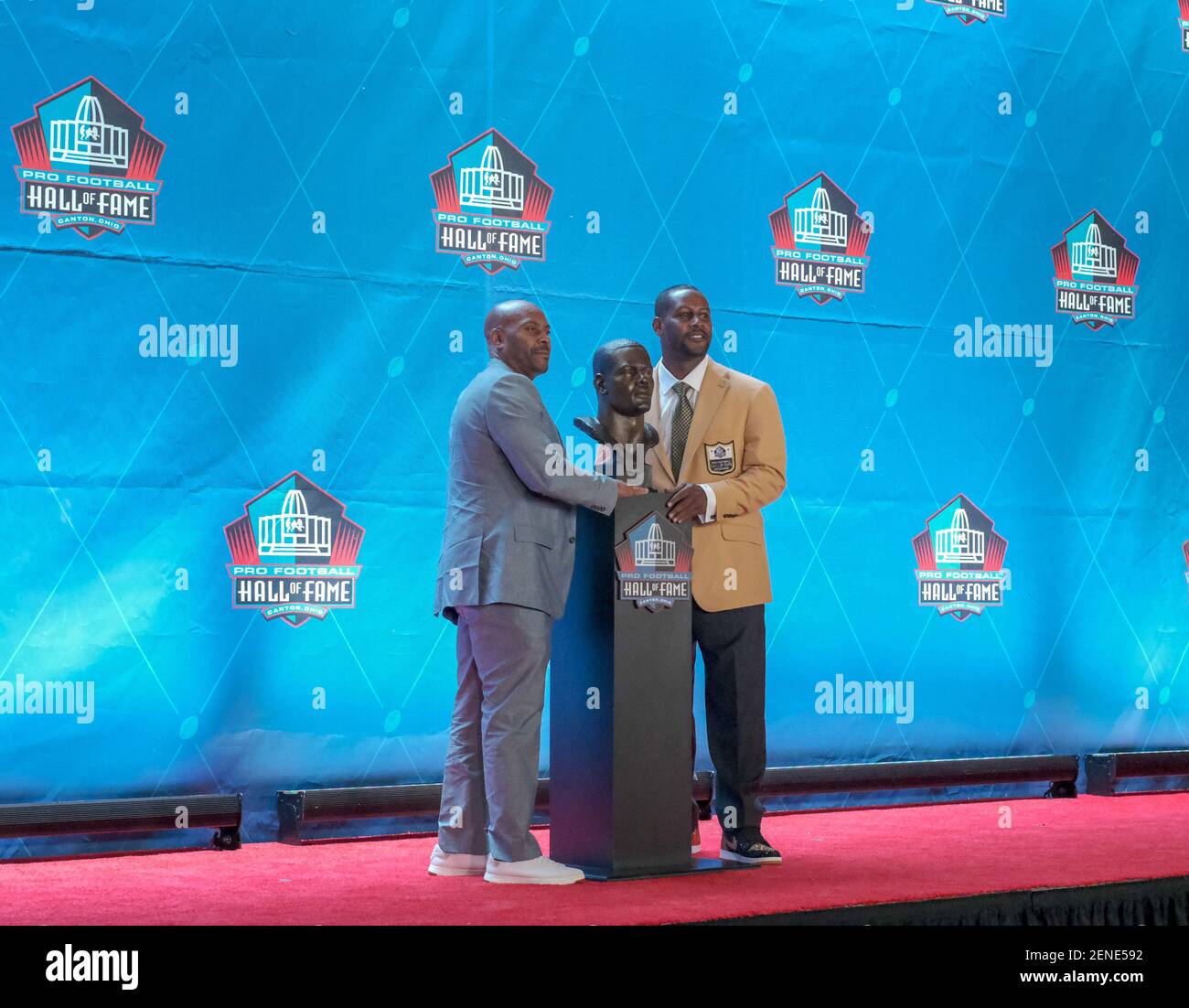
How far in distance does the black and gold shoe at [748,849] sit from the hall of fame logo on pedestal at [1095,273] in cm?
327

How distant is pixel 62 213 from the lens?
4.39 meters

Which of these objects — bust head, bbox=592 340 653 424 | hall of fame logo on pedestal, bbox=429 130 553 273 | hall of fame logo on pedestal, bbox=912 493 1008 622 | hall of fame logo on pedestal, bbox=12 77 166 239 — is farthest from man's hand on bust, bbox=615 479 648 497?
hall of fame logo on pedestal, bbox=912 493 1008 622

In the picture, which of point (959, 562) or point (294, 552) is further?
point (959, 562)

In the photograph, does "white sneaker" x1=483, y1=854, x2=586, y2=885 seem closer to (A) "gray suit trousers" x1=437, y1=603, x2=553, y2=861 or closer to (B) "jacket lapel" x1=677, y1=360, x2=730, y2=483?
(A) "gray suit trousers" x1=437, y1=603, x2=553, y2=861

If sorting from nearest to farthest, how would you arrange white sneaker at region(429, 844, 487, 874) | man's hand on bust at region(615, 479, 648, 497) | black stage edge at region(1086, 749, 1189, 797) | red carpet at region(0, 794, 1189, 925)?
red carpet at region(0, 794, 1189, 925) → man's hand on bust at region(615, 479, 648, 497) → white sneaker at region(429, 844, 487, 874) → black stage edge at region(1086, 749, 1189, 797)

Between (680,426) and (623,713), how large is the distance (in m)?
0.96

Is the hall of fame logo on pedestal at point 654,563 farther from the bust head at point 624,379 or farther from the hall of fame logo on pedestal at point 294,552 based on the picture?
the hall of fame logo on pedestal at point 294,552

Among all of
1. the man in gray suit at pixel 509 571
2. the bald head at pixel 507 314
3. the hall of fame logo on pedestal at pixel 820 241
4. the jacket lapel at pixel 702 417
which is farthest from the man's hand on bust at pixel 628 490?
the hall of fame logo on pedestal at pixel 820 241

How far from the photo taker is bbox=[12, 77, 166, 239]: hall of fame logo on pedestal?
14.3ft

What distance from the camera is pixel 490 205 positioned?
16.5ft

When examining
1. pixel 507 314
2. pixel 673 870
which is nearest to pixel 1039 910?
pixel 673 870

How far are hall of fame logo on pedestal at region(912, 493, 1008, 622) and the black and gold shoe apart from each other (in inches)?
81.5

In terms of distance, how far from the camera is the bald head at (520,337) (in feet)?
12.7

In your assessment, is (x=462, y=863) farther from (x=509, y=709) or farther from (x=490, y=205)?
(x=490, y=205)
